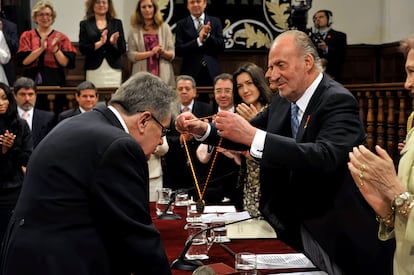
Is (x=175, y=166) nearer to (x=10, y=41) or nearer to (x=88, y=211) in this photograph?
(x=10, y=41)

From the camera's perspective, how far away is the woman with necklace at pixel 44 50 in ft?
22.9

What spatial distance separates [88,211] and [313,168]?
1.08 metres

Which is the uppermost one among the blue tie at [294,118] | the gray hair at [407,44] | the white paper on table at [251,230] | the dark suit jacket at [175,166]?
the gray hair at [407,44]

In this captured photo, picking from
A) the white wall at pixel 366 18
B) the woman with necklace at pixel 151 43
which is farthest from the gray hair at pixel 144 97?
the white wall at pixel 366 18

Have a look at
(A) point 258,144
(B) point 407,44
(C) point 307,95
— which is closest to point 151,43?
Result: (C) point 307,95

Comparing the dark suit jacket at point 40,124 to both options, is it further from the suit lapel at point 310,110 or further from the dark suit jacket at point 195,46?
the suit lapel at point 310,110

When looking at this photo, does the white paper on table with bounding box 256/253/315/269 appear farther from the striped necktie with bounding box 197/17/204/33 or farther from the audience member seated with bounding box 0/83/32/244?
the striped necktie with bounding box 197/17/204/33

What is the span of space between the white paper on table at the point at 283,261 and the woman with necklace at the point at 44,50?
492 centimetres

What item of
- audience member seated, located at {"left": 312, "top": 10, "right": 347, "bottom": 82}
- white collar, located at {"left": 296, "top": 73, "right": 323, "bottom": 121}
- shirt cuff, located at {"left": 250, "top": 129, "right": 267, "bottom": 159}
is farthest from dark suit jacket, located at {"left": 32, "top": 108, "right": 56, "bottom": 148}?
shirt cuff, located at {"left": 250, "top": 129, "right": 267, "bottom": 159}

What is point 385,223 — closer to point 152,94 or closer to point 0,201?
point 152,94

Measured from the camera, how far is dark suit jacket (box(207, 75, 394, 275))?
110 inches

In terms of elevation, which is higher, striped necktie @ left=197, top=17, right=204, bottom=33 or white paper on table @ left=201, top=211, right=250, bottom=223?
striped necktie @ left=197, top=17, right=204, bottom=33

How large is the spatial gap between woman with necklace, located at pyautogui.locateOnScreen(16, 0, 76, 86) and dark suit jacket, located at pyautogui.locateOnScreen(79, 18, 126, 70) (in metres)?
0.18

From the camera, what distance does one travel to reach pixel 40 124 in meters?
6.50
